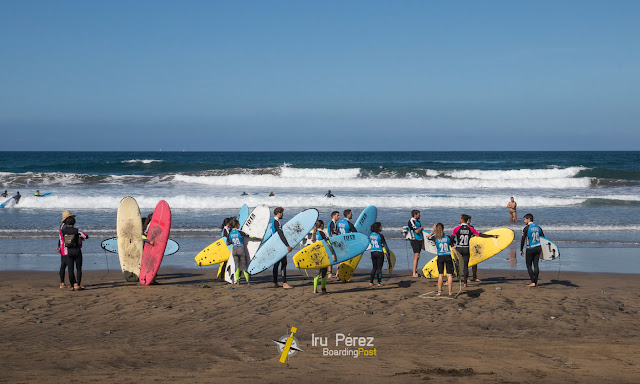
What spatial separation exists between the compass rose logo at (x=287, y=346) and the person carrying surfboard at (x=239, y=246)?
121 inches

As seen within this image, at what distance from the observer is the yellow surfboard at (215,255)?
1061 centimetres

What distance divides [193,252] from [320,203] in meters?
12.2

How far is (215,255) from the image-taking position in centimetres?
1067

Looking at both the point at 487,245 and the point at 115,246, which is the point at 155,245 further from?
the point at 487,245

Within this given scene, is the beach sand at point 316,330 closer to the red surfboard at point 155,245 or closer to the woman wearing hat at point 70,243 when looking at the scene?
the red surfboard at point 155,245

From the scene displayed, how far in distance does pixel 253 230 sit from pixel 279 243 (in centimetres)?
81

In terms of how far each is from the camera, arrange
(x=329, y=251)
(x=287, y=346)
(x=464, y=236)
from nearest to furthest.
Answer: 1. (x=287, y=346)
2. (x=329, y=251)
3. (x=464, y=236)

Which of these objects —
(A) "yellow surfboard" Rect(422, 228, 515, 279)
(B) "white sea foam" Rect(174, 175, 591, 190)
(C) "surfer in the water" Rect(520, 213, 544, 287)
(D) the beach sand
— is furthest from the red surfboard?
(B) "white sea foam" Rect(174, 175, 591, 190)

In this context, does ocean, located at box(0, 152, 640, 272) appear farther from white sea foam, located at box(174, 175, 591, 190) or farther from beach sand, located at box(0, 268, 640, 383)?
beach sand, located at box(0, 268, 640, 383)

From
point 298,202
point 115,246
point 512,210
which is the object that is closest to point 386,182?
point 298,202

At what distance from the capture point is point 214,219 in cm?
2067

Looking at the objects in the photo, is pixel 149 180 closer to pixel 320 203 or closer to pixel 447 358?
pixel 320 203

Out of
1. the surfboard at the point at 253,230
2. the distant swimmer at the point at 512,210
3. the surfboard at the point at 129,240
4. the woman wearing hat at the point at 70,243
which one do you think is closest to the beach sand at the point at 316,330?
the surfboard at the point at 253,230

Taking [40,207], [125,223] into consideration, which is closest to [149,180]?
[40,207]
